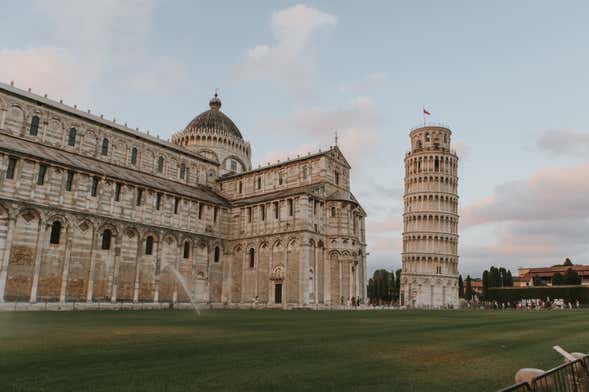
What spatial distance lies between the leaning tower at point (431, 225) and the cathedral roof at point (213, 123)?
36.6 metres

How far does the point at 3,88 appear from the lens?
136 ft

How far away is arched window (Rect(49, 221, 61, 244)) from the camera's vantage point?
38000 millimetres

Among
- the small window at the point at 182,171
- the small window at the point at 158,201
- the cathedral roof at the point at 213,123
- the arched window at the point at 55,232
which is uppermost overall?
the cathedral roof at the point at 213,123

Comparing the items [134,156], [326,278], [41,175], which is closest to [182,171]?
[134,156]

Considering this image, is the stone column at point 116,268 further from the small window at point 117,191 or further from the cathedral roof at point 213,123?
the cathedral roof at point 213,123

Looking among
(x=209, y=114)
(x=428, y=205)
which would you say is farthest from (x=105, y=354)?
(x=428, y=205)

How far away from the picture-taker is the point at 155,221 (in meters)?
46.1

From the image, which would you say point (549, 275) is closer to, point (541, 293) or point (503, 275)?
point (503, 275)

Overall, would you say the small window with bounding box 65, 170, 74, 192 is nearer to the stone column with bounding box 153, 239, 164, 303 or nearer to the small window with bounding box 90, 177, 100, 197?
the small window with bounding box 90, 177, 100, 197

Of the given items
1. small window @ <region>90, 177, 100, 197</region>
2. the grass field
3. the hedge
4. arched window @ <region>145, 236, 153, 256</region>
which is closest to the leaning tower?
the hedge

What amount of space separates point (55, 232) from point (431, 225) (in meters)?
64.5

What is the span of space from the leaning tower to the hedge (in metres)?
7.35

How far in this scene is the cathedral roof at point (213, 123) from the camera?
66.7m

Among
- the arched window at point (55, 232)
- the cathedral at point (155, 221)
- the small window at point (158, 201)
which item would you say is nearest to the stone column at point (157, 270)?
the cathedral at point (155, 221)
